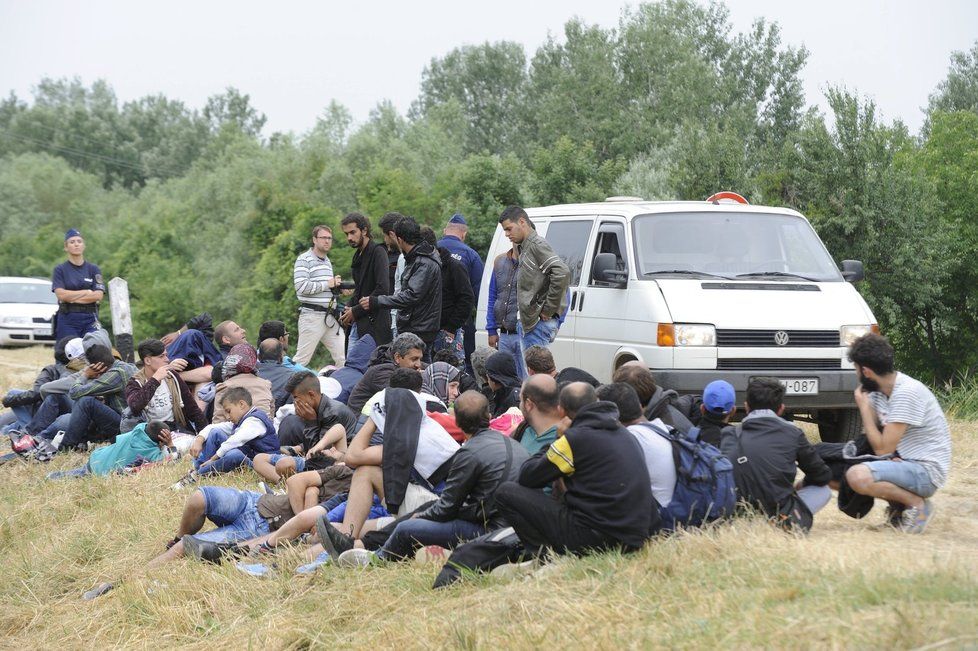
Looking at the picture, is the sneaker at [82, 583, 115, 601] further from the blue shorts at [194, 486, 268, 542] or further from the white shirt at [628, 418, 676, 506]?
the white shirt at [628, 418, 676, 506]

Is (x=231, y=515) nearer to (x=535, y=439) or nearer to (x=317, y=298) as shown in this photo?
(x=535, y=439)

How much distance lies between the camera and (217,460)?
382 inches

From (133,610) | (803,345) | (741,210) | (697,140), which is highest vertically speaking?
(697,140)

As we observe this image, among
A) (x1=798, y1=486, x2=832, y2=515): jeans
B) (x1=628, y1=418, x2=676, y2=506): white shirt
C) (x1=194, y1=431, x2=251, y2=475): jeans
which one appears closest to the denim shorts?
(x1=798, y1=486, x2=832, y2=515): jeans

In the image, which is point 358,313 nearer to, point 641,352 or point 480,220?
point 641,352

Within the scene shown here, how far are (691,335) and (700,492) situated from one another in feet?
10.8

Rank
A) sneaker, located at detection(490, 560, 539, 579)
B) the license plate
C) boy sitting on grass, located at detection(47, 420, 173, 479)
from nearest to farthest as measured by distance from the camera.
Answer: sneaker, located at detection(490, 560, 539, 579)
the license plate
boy sitting on grass, located at detection(47, 420, 173, 479)

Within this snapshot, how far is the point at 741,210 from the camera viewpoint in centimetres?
1077

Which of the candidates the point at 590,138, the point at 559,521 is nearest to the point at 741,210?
the point at 559,521

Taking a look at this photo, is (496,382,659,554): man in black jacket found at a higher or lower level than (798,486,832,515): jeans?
higher

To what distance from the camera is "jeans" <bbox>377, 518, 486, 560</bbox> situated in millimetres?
6961

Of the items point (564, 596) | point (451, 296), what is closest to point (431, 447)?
point (564, 596)

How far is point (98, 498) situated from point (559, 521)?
537cm

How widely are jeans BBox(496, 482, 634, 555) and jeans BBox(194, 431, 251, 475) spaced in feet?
12.6
